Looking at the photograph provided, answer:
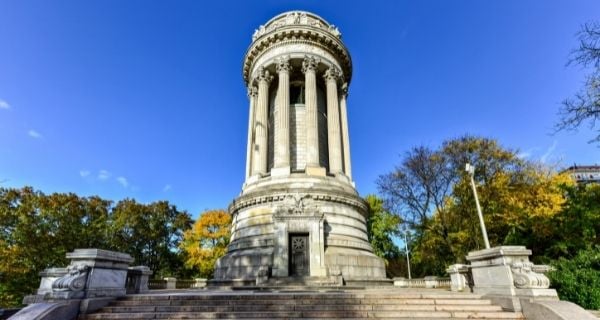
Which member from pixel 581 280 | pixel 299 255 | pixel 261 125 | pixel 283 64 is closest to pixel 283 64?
pixel 283 64

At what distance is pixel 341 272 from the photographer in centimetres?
1698

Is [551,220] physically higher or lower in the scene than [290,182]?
lower

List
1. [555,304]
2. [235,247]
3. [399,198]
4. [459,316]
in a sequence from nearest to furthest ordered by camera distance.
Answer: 1. [555,304]
2. [459,316]
3. [235,247]
4. [399,198]

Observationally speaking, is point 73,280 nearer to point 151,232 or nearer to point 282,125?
point 282,125

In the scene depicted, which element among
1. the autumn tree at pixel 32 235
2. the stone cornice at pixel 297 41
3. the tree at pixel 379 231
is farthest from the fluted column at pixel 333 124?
the autumn tree at pixel 32 235

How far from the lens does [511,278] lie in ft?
26.3

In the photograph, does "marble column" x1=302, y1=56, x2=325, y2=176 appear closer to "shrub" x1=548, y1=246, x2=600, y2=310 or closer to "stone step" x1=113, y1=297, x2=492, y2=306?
"stone step" x1=113, y1=297, x2=492, y2=306

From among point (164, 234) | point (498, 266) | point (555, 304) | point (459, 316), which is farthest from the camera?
point (164, 234)

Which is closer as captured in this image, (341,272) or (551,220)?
(341,272)

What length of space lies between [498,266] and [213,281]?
1496 centimetres

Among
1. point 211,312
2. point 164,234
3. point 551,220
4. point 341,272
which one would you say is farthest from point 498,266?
point 164,234

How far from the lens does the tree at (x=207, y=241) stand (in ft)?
126

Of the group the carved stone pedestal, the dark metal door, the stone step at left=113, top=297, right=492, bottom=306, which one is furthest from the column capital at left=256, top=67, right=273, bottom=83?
the carved stone pedestal

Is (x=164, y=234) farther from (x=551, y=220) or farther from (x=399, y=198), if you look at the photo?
(x=551, y=220)
